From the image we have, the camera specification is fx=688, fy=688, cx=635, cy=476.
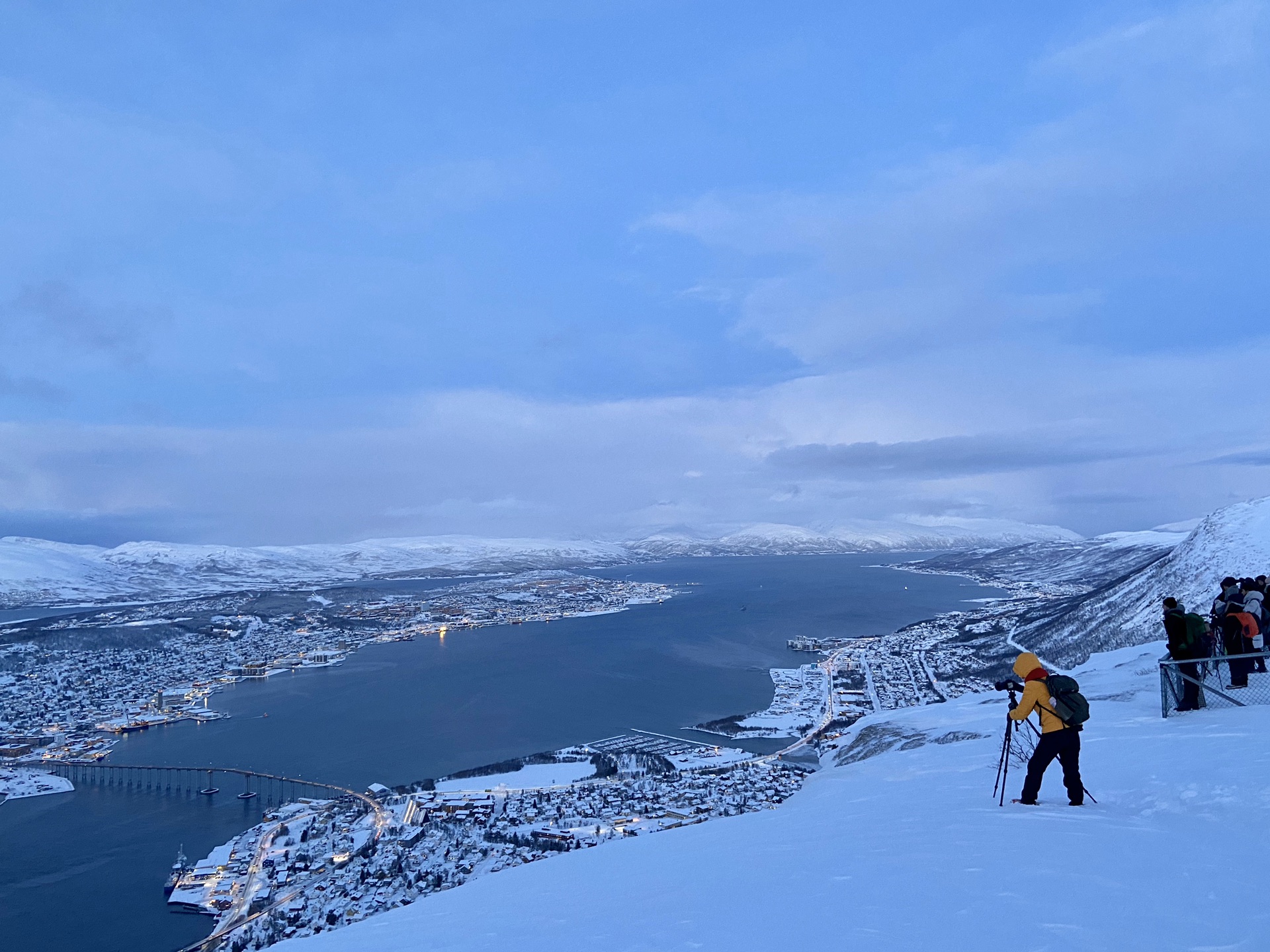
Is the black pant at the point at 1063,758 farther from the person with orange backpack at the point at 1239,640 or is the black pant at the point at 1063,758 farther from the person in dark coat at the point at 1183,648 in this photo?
the person with orange backpack at the point at 1239,640

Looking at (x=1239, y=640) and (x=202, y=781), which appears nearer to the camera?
(x=1239, y=640)

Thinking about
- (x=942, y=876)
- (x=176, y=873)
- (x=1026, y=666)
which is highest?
(x=1026, y=666)

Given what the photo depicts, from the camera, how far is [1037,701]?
5.91 m

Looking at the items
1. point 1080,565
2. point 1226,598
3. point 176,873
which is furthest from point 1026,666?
point 1080,565

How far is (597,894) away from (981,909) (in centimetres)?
313

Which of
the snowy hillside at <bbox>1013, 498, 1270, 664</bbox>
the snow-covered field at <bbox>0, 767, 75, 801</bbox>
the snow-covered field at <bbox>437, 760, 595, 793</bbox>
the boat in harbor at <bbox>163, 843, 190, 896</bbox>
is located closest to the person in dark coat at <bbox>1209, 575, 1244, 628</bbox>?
the snow-covered field at <bbox>437, 760, 595, 793</bbox>

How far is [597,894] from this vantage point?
19.2 feet

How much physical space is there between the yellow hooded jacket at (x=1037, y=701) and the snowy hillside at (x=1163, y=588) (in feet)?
129

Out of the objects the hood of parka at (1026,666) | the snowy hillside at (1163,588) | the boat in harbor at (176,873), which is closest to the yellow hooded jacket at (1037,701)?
the hood of parka at (1026,666)

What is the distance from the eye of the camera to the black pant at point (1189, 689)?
9.40 metres

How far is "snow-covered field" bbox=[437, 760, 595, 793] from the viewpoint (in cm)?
3203

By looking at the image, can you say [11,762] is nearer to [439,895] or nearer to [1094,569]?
[439,895]

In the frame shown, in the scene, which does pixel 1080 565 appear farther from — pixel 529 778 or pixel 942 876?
pixel 942 876

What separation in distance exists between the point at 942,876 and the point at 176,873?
29.6 meters
